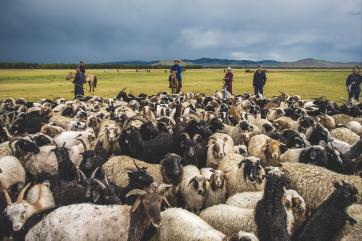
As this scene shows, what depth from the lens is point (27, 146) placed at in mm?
8586

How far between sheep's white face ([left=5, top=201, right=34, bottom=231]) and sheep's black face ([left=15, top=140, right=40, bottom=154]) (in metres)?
2.83

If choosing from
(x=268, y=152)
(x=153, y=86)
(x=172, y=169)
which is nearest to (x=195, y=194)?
(x=172, y=169)

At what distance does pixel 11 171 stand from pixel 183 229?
13.9 feet

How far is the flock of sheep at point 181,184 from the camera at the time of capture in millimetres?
5516

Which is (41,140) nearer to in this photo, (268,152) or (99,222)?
(99,222)

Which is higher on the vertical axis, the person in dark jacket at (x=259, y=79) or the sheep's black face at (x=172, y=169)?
the person in dark jacket at (x=259, y=79)

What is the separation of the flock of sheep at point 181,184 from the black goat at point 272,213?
2 centimetres

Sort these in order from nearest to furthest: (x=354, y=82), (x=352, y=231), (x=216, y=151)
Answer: (x=352, y=231) → (x=216, y=151) → (x=354, y=82)

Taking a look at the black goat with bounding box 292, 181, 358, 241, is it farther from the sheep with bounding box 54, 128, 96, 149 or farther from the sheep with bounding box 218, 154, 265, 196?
the sheep with bounding box 54, 128, 96, 149

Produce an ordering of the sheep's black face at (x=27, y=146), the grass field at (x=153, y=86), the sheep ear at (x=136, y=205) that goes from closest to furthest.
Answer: the sheep ear at (x=136, y=205), the sheep's black face at (x=27, y=146), the grass field at (x=153, y=86)

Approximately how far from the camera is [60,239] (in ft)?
16.7

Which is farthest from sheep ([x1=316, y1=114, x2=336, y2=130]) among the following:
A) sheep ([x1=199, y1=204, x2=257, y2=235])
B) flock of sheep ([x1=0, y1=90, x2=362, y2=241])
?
sheep ([x1=199, y1=204, x2=257, y2=235])

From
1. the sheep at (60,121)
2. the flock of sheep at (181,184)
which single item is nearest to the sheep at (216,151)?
the flock of sheep at (181,184)

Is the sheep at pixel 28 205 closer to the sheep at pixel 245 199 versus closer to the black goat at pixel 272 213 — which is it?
the sheep at pixel 245 199
